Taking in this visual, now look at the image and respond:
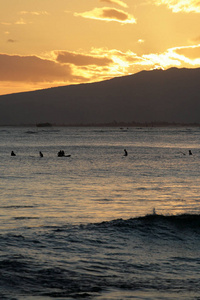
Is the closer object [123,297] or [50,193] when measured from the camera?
[123,297]

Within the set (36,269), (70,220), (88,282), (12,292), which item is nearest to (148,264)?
(88,282)

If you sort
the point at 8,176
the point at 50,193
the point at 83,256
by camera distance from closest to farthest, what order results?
the point at 83,256 < the point at 50,193 < the point at 8,176

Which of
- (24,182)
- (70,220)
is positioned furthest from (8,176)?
(70,220)

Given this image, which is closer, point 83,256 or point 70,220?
point 83,256

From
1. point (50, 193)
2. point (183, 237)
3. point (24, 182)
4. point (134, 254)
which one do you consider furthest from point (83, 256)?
point (24, 182)

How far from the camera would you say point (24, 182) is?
37281 millimetres

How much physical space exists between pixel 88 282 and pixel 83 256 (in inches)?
95.5

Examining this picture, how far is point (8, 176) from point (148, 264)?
101 ft

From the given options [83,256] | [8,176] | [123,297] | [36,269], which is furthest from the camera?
[8,176]

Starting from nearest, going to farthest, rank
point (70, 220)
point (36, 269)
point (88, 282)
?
1. point (88, 282)
2. point (36, 269)
3. point (70, 220)

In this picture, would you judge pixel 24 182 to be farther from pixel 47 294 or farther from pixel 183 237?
pixel 47 294

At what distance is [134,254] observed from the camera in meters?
14.8

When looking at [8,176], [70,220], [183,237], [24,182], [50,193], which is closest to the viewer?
[183,237]

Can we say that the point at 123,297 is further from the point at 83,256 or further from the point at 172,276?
the point at 83,256
